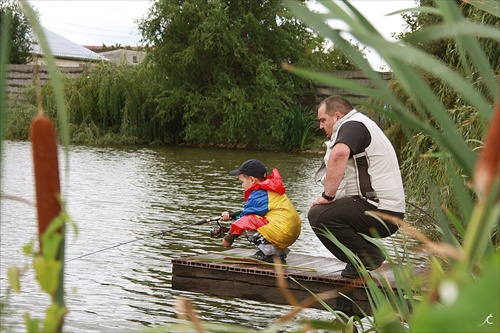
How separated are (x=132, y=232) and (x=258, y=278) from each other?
4324 mm

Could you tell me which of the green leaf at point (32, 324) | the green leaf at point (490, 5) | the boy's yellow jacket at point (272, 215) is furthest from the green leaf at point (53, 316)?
the boy's yellow jacket at point (272, 215)

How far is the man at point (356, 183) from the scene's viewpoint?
244 inches

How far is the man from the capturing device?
20.3 feet

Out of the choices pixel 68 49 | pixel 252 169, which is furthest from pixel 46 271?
pixel 68 49

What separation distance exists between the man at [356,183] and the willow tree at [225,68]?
65.7 ft

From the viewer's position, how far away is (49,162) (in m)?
0.82

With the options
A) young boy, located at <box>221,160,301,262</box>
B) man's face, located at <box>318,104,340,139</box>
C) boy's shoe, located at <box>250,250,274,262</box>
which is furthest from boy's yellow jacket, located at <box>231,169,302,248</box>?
man's face, located at <box>318,104,340,139</box>

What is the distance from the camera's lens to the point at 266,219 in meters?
7.11

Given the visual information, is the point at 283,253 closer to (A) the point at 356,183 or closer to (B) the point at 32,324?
(A) the point at 356,183

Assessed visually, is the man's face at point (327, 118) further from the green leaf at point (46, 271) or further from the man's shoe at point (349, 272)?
the green leaf at point (46, 271)

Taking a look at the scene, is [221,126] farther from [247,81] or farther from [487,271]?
[487,271]

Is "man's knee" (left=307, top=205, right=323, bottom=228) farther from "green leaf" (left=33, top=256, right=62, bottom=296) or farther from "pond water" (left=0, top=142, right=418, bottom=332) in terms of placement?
"green leaf" (left=33, top=256, right=62, bottom=296)

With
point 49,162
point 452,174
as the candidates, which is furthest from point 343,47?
point 452,174

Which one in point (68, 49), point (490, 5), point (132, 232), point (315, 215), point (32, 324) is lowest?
point (132, 232)
